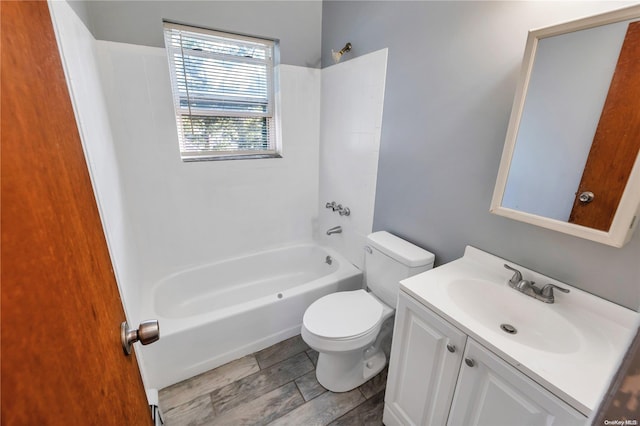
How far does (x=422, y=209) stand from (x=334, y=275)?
88 centimetres

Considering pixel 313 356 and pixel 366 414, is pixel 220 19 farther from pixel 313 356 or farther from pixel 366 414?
pixel 366 414

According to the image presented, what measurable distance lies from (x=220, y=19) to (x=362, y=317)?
7.15 ft

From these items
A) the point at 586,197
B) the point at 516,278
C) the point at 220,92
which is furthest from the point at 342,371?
the point at 220,92

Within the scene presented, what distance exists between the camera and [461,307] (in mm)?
1062

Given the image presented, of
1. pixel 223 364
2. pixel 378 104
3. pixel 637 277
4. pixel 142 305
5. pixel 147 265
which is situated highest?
pixel 378 104

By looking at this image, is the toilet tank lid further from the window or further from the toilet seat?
the window

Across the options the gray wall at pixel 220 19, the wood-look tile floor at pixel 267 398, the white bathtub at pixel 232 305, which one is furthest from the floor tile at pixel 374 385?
the gray wall at pixel 220 19

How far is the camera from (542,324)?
99 centimetres

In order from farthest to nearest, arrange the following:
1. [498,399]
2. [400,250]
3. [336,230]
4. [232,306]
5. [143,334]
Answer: [336,230] < [232,306] < [400,250] < [498,399] < [143,334]

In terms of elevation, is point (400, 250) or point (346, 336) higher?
point (400, 250)

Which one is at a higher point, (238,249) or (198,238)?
(198,238)

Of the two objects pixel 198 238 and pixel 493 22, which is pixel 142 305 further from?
pixel 493 22

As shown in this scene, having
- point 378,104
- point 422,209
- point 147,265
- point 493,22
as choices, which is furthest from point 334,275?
point 493,22

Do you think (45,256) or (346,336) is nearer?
(45,256)
